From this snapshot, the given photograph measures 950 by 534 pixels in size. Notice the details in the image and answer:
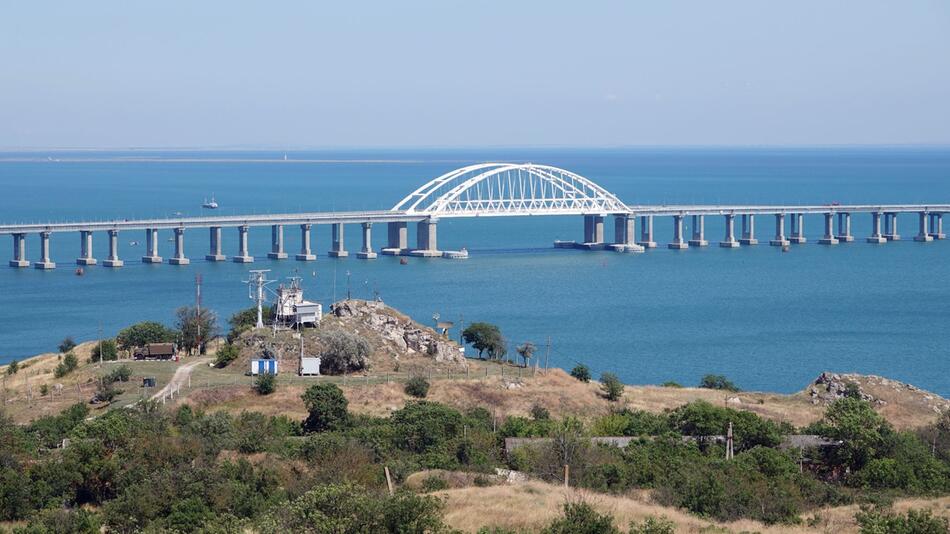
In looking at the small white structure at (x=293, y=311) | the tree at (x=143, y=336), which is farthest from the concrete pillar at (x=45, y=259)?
the small white structure at (x=293, y=311)

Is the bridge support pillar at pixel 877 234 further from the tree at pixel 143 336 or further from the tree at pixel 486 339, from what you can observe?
the tree at pixel 143 336

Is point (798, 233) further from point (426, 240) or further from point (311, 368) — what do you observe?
point (311, 368)

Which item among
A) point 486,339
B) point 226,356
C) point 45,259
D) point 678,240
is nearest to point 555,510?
point 226,356

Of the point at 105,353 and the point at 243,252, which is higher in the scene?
the point at 243,252

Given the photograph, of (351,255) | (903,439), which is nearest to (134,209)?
(351,255)

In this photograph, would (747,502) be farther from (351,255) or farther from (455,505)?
(351,255)

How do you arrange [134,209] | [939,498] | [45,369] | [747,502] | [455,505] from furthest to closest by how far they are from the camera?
[134,209]
[45,369]
[939,498]
[747,502]
[455,505]
